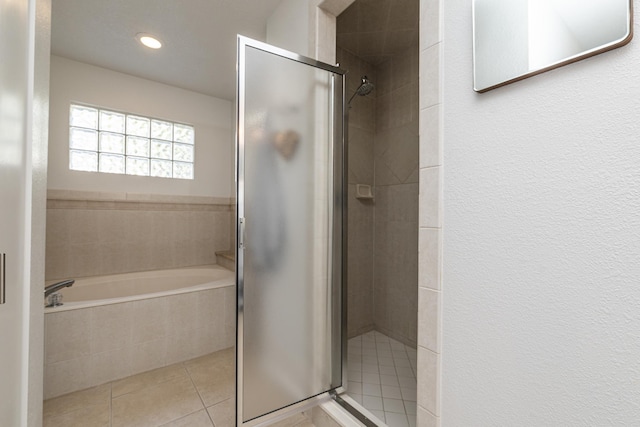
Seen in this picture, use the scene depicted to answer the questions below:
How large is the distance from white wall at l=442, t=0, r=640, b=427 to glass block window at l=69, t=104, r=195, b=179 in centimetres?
318

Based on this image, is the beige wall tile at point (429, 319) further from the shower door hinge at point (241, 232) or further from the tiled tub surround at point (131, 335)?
the tiled tub surround at point (131, 335)

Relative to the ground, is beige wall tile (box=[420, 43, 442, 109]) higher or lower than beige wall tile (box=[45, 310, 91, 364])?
higher

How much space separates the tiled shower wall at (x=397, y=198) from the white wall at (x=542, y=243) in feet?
4.48

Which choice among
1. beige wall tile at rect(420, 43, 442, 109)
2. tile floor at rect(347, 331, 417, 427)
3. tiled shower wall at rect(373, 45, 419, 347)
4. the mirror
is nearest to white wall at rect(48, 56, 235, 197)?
tiled shower wall at rect(373, 45, 419, 347)

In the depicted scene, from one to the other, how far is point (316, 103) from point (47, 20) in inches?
51.8

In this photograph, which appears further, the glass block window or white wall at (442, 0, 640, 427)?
the glass block window

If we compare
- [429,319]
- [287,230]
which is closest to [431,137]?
[429,319]

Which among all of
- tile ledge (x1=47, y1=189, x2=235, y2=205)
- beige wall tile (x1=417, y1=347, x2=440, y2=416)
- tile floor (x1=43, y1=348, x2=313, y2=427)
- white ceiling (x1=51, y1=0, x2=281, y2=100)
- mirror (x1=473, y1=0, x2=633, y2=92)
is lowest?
tile floor (x1=43, y1=348, x2=313, y2=427)

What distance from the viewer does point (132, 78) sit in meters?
2.87

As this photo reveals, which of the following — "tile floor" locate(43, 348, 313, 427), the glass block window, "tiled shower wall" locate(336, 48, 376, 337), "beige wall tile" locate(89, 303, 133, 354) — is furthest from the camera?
the glass block window

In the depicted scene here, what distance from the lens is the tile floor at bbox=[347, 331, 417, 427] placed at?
4.85 feet

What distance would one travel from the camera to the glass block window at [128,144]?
2.65 meters

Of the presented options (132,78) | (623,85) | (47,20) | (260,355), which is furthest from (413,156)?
(132,78)

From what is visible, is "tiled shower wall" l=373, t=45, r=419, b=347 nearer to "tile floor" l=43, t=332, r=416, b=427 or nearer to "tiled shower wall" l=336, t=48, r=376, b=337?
"tiled shower wall" l=336, t=48, r=376, b=337
